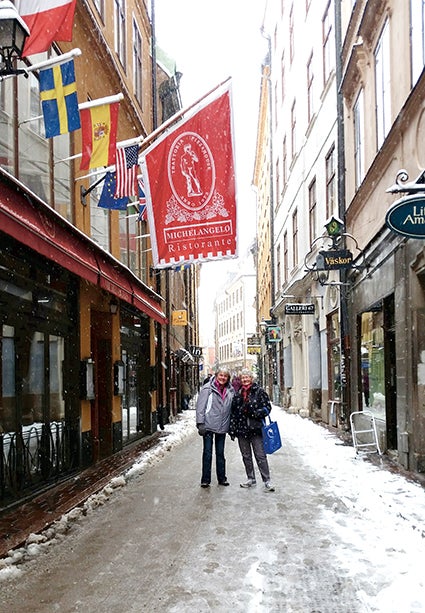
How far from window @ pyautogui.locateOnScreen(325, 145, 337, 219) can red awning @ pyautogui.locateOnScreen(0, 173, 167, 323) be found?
26.1 feet

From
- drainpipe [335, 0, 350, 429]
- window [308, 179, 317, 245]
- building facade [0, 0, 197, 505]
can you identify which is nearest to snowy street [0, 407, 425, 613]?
building facade [0, 0, 197, 505]

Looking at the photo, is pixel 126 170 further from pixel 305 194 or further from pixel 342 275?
pixel 305 194

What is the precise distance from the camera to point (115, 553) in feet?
18.4

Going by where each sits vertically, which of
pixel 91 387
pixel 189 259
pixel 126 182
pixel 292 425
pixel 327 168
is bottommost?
pixel 292 425

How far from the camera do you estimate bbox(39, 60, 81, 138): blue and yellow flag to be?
731cm

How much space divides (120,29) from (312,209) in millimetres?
8757

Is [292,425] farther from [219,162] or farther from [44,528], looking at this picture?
[44,528]

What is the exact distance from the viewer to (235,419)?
879 cm

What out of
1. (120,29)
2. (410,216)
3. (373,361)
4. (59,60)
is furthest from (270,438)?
(120,29)

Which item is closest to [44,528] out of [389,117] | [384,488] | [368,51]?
[384,488]

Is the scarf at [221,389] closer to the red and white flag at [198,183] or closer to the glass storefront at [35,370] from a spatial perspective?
the red and white flag at [198,183]

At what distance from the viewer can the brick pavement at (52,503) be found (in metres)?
6.21

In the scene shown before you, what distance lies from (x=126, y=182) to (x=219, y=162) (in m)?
1.64

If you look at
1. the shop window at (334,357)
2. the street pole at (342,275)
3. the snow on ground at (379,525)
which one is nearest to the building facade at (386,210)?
the street pole at (342,275)
